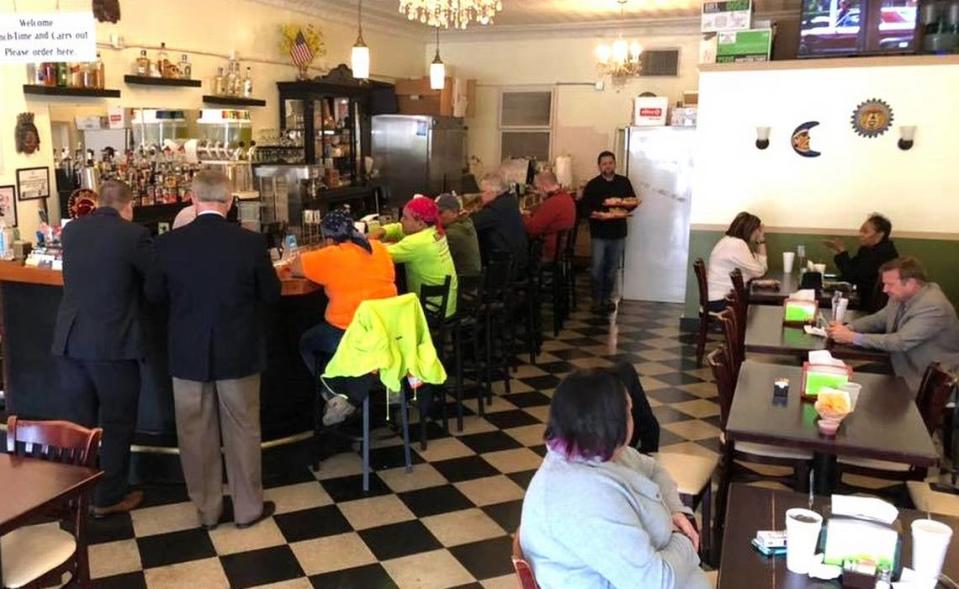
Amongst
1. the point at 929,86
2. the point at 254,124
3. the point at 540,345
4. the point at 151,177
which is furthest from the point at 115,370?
the point at 929,86

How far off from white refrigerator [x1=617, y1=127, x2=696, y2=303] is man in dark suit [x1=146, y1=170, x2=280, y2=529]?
5983mm

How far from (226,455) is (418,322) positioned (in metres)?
1.12

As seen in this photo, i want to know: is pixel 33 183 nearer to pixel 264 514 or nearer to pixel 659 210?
pixel 264 514

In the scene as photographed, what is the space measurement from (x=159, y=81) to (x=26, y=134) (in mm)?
1305

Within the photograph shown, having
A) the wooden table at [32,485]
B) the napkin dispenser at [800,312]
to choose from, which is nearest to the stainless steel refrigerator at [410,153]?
the napkin dispenser at [800,312]

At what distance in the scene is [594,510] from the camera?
178cm

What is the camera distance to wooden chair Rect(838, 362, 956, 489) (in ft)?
10.7

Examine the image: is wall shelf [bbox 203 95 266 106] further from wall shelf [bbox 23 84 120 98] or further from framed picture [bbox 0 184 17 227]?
framed picture [bbox 0 184 17 227]

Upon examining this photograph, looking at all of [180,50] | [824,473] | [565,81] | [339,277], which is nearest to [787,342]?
[824,473]

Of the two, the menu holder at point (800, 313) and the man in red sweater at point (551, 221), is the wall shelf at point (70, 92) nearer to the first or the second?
the man in red sweater at point (551, 221)

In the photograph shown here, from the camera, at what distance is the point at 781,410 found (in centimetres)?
309

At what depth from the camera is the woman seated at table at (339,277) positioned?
3.97 metres

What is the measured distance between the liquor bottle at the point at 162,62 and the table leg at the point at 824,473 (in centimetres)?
562

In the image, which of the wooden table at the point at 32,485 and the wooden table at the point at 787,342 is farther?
the wooden table at the point at 787,342
